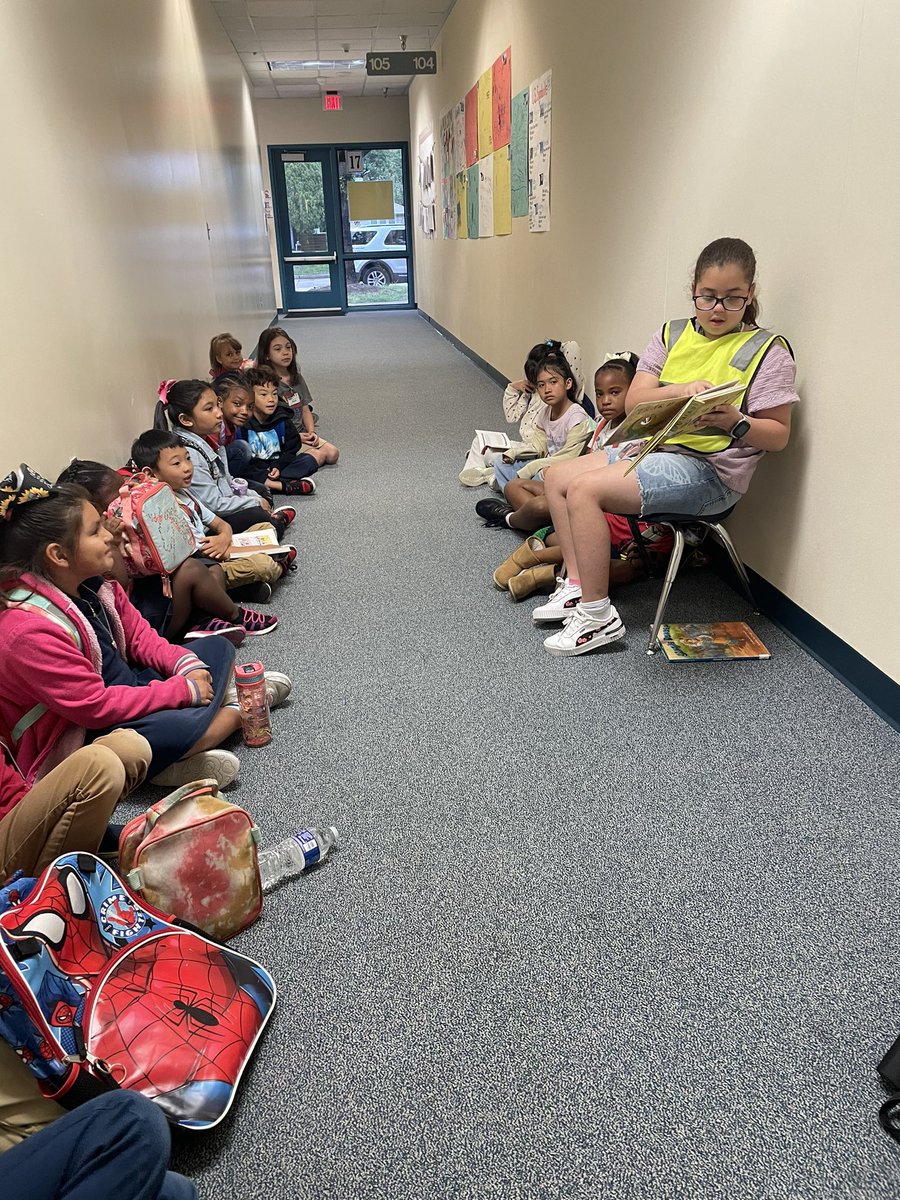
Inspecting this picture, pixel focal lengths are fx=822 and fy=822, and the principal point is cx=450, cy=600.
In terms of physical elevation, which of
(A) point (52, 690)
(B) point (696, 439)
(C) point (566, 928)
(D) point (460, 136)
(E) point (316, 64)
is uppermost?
(E) point (316, 64)

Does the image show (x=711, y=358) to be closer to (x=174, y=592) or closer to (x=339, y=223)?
(x=174, y=592)

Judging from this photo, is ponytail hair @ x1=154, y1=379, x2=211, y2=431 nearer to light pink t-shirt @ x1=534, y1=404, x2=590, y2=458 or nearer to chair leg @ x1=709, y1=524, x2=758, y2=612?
light pink t-shirt @ x1=534, y1=404, x2=590, y2=458

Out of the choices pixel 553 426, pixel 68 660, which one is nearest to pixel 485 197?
pixel 553 426

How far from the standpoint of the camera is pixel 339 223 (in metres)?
13.1

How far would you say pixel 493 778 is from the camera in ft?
6.46

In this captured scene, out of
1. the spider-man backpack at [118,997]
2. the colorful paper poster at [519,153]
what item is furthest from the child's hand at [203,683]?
the colorful paper poster at [519,153]

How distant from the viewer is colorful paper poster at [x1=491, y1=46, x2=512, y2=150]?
582cm

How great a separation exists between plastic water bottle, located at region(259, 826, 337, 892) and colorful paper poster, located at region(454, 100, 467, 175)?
768cm

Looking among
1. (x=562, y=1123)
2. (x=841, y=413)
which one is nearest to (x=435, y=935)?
(x=562, y=1123)

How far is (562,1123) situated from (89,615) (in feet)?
4.56

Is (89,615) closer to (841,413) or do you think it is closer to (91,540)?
(91,540)

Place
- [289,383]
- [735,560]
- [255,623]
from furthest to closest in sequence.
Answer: [289,383]
[255,623]
[735,560]

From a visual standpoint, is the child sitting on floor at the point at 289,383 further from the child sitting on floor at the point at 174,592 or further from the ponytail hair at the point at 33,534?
the ponytail hair at the point at 33,534

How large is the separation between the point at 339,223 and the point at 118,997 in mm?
13640
